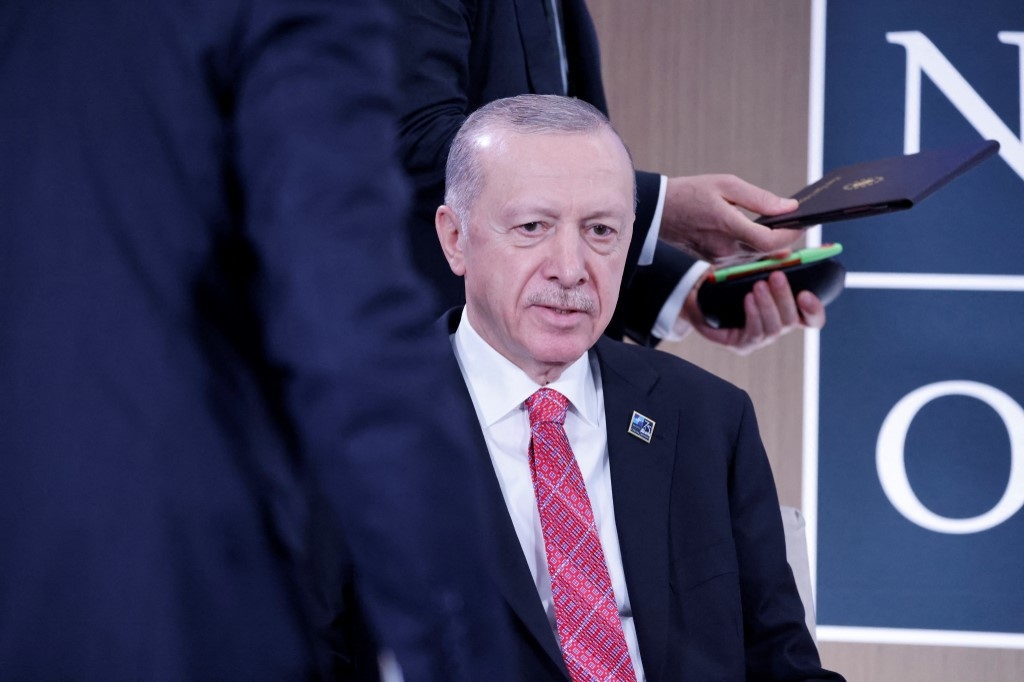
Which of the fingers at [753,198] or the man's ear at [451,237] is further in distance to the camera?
the fingers at [753,198]

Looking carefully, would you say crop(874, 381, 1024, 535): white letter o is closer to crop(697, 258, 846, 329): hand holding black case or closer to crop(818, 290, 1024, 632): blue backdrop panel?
crop(818, 290, 1024, 632): blue backdrop panel

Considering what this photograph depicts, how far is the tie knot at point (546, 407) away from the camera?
1672 millimetres

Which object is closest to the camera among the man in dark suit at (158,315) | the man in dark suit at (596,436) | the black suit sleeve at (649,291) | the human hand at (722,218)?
the man in dark suit at (158,315)

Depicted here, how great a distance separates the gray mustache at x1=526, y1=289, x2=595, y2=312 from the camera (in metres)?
1.67

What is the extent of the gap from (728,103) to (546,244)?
72.7 inches

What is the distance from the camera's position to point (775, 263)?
7.06 ft

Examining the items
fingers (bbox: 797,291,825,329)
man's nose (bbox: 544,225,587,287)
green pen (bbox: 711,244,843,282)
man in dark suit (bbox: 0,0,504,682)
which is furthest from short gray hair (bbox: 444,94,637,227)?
man in dark suit (bbox: 0,0,504,682)

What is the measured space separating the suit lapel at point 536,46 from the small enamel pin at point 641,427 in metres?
0.61

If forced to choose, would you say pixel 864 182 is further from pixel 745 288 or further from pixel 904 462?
→ pixel 904 462

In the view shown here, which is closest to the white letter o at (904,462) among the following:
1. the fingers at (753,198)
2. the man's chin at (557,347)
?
the fingers at (753,198)

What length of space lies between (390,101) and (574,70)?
155cm

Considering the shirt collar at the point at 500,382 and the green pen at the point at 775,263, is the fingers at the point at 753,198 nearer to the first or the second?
the green pen at the point at 775,263

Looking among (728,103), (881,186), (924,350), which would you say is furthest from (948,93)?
(881,186)

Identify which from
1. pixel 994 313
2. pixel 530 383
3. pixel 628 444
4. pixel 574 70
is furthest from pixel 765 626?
pixel 994 313
